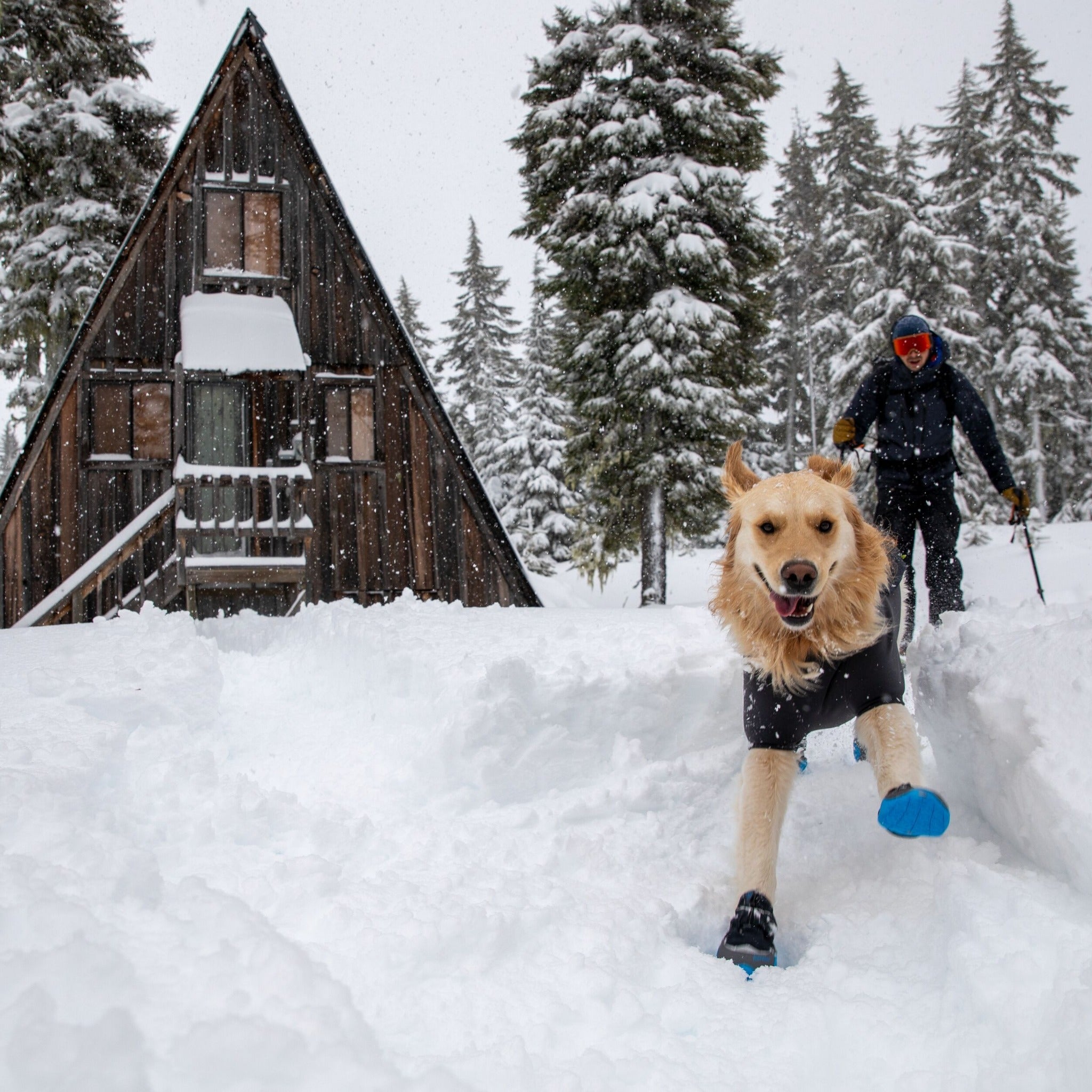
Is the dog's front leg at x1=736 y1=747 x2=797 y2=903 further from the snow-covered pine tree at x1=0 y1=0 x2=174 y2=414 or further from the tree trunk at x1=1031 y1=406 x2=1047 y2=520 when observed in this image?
the tree trunk at x1=1031 y1=406 x2=1047 y2=520

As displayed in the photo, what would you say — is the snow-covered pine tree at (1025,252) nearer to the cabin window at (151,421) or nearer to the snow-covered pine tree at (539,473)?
the snow-covered pine tree at (539,473)

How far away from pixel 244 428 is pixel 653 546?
6700 millimetres

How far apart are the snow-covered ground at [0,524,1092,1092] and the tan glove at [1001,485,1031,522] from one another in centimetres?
55

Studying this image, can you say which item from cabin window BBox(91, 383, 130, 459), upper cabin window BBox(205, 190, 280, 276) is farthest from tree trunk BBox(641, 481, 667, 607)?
cabin window BBox(91, 383, 130, 459)

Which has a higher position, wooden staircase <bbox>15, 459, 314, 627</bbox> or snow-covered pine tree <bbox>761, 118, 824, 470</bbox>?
snow-covered pine tree <bbox>761, 118, 824, 470</bbox>

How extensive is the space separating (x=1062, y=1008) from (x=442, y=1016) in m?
1.34

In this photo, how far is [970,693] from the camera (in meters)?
2.75

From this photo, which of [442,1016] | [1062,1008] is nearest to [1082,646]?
[1062,1008]

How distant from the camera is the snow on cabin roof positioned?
32.2 feet

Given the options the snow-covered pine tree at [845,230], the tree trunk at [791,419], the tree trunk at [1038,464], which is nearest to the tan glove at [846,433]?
the snow-covered pine tree at [845,230]

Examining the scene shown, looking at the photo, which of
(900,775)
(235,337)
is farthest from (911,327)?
(235,337)

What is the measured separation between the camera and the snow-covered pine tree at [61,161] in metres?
13.0

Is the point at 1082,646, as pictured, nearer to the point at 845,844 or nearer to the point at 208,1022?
the point at 845,844

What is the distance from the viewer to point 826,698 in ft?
8.71
